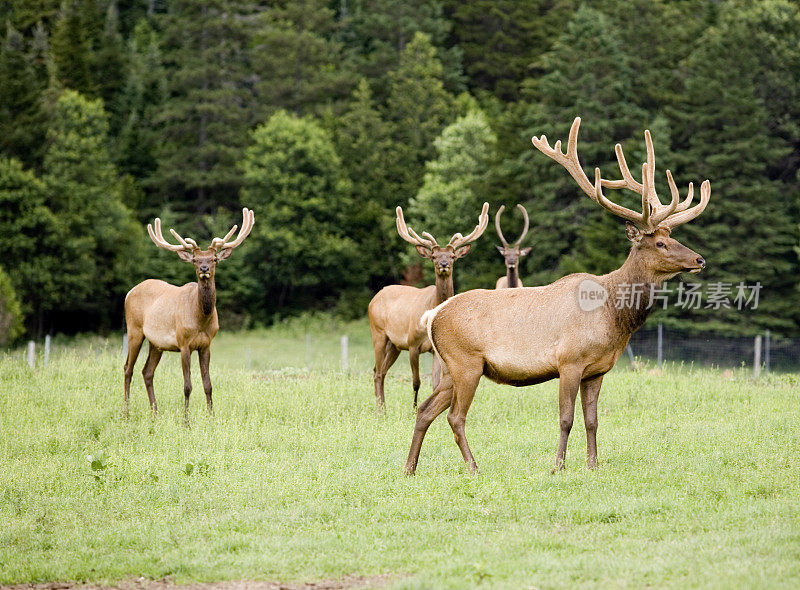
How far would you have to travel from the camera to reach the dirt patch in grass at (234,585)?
6.29 m

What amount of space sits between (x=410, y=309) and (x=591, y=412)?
548 centimetres

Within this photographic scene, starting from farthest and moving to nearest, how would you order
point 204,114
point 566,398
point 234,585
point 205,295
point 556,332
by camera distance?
point 204,114, point 205,295, point 556,332, point 566,398, point 234,585

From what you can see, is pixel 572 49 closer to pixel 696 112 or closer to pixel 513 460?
pixel 696 112

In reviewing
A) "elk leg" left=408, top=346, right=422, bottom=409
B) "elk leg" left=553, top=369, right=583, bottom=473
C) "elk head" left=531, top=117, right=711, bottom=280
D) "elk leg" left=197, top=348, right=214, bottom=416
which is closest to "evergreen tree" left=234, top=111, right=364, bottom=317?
"elk leg" left=197, top=348, right=214, bottom=416

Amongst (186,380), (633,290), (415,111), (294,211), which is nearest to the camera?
(633,290)

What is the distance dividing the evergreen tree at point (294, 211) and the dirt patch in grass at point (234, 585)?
41.0 meters

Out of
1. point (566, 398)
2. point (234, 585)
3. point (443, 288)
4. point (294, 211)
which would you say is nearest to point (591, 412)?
point (566, 398)

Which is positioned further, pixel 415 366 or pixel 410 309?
pixel 410 309

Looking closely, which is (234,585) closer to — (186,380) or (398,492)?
(398,492)

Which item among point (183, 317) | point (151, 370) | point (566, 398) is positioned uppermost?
point (183, 317)

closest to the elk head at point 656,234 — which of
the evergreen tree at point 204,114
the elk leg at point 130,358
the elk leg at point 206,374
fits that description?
the elk leg at point 206,374

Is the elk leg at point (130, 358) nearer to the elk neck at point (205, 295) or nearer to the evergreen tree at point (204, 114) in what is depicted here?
the elk neck at point (205, 295)

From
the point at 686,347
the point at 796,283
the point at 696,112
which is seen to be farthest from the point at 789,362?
the point at 696,112

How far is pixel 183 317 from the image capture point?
546 inches
